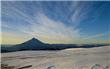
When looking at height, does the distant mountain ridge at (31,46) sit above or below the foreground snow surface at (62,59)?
above

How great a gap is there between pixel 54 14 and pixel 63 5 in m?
0.13

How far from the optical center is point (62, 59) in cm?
219

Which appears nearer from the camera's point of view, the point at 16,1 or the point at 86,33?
the point at 16,1

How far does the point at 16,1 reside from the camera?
2088 mm

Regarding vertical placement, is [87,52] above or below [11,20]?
below

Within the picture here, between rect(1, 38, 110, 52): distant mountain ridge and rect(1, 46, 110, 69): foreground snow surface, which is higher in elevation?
rect(1, 38, 110, 52): distant mountain ridge

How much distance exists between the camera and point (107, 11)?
221cm

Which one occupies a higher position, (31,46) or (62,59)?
(31,46)

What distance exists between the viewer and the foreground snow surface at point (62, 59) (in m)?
2.12

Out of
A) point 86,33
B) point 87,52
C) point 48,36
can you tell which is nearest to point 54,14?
point 48,36

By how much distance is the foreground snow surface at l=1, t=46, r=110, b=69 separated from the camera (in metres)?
2.12

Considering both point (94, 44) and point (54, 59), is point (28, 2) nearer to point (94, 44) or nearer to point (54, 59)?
point (54, 59)

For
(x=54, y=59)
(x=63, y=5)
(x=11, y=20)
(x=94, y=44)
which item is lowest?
(x=54, y=59)

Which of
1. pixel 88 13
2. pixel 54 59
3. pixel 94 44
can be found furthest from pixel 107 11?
pixel 54 59
